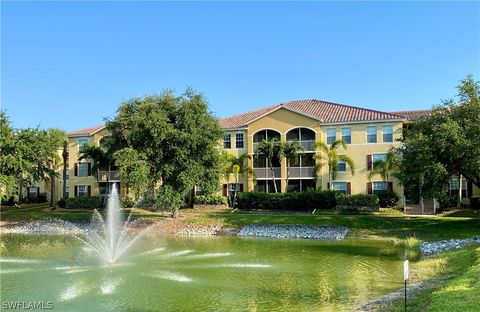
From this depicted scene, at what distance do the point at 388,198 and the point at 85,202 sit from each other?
30.9 m

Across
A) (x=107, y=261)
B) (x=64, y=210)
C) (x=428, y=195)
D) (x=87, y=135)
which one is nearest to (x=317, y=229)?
(x=428, y=195)

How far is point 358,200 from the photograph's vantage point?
40.5 metres

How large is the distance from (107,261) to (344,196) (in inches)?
964

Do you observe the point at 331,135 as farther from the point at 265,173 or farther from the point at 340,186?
the point at 265,173

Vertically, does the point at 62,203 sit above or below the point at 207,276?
above

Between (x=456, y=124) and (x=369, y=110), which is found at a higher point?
(x=369, y=110)

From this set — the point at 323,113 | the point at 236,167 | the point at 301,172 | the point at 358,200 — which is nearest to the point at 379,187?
the point at 358,200

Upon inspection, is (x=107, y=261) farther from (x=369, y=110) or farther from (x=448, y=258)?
(x=369, y=110)

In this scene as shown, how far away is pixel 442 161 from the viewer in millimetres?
29562

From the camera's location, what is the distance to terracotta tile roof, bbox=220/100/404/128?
45.2 metres

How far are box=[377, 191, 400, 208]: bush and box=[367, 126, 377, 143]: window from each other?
5.58 meters

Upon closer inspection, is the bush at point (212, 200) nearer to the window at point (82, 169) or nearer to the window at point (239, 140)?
the window at point (239, 140)

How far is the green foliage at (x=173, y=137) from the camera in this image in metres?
37.0

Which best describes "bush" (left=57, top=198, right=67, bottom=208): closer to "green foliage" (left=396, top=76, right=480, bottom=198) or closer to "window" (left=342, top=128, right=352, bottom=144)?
"window" (left=342, top=128, right=352, bottom=144)
